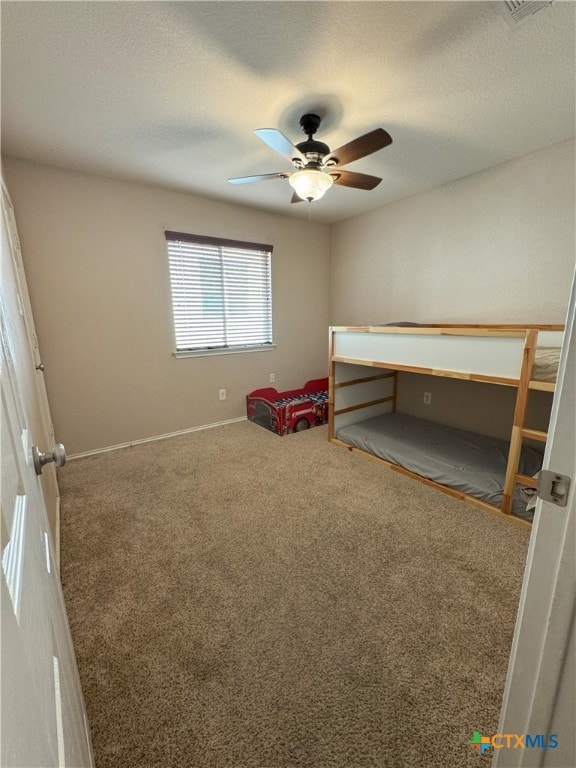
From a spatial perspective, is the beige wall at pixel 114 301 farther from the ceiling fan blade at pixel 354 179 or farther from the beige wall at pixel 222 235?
the ceiling fan blade at pixel 354 179

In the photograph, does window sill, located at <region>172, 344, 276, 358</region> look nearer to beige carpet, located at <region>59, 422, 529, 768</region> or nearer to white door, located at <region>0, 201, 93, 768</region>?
beige carpet, located at <region>59, 422, 529, 768</region>

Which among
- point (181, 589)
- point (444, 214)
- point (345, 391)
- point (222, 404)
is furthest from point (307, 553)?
point (444, 214)

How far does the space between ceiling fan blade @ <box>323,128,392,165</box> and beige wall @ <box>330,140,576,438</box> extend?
4.99ft

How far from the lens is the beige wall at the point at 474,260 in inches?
93.1

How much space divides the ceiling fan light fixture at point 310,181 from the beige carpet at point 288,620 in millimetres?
2015

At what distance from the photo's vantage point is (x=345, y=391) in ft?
10.4

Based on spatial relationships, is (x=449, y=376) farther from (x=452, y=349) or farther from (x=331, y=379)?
(x=331, y=379)

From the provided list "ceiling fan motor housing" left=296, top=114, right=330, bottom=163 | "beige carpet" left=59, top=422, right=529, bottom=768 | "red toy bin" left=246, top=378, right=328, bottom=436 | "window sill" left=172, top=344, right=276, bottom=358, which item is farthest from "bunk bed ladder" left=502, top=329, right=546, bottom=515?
"window sill" left=172, top=344, right=276, bottom=358

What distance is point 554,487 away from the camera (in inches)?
20.4

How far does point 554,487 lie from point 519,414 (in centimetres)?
167

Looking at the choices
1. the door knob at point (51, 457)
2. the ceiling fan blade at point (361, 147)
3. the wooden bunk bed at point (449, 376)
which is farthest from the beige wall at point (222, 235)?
the door knob at point (51, 457)

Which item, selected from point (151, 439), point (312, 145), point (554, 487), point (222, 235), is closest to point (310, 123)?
point (312, 145)

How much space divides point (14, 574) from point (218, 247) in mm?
3444

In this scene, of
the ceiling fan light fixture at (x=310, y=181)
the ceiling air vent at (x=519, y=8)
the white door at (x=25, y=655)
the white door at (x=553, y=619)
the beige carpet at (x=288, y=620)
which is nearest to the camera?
the white door at (x=25, y=655)
